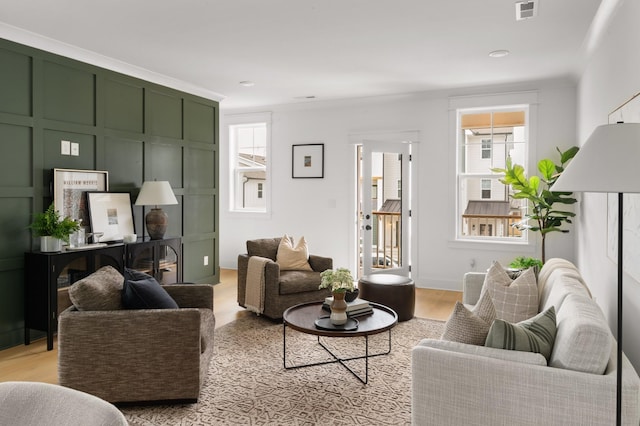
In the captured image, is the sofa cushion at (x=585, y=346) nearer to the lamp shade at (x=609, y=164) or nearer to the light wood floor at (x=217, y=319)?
Answer: the lamp shade at (x=609, y=164)

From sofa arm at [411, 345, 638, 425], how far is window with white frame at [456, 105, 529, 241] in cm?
428

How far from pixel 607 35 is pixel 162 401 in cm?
378

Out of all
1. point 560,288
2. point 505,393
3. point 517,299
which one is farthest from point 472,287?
point 505,393

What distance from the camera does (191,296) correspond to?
11.0 feet

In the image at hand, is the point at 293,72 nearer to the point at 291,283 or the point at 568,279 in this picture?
the point at 291,283

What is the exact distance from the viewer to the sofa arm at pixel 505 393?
173cm

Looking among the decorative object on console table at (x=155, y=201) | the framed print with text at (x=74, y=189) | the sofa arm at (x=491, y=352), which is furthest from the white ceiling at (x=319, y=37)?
the sofa arm at (x=491, y=352)

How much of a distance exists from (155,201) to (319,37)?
2.29m

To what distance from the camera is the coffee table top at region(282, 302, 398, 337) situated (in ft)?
9.89

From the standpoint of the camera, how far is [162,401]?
9.02ft

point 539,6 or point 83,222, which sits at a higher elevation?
point 539,6

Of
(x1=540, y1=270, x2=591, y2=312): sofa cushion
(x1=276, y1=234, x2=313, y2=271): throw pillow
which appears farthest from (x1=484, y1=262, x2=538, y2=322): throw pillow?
(x1=276, y1=234, x2=313, y2=271): throw pillow

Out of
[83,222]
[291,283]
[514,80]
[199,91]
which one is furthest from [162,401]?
[514,80]

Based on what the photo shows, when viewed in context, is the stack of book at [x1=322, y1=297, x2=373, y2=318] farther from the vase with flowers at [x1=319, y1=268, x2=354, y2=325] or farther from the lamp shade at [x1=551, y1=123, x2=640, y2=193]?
the lamp shade at [x1=551, y1=123, x2=640, y2=193]
